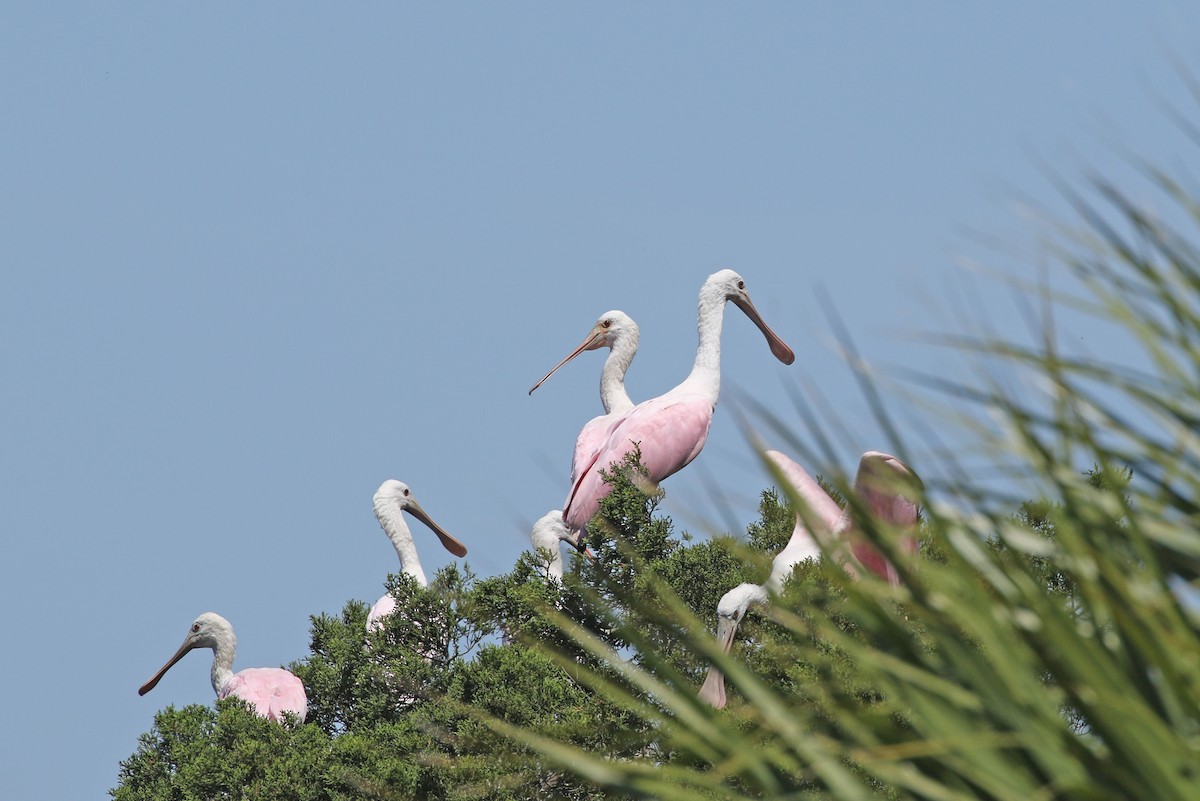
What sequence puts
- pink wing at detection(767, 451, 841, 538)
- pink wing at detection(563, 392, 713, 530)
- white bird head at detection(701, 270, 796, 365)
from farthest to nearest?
white bird head at detection(701, 270, 796, 365), pink wing at detection(563, 392, 713, 530), pink wing at detection(767, 451, 841, 538)

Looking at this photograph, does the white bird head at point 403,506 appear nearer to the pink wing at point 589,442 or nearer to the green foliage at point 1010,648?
the pink wing at point 589,442

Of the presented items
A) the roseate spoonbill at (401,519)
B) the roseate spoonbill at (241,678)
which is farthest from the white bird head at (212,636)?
the roseate spoonbill at (401,519)

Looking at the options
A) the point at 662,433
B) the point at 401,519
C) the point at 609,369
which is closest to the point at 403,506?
the point at 401,519

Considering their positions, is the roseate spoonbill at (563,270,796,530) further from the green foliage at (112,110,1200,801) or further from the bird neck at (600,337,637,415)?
the green foliage at (112,110,1200,801)

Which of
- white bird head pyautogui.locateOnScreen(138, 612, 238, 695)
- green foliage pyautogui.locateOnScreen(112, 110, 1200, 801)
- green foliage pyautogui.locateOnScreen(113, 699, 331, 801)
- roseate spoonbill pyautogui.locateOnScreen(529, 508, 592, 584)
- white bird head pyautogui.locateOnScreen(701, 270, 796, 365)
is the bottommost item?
green foliage pyautogui.locateOnScreen(112, 110, 1200, 801)

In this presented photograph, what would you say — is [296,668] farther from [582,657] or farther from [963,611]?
[963,611]

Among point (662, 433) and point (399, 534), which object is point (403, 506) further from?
point (662, 433)

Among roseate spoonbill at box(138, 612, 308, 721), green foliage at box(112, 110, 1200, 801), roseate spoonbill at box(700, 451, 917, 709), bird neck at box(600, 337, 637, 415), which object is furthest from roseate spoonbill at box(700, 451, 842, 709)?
green foliage at box(112, 110, 1200, 801)

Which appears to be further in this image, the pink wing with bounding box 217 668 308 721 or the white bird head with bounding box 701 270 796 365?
the white bird head with bounding box 701 270 796 365

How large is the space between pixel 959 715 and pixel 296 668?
37.7ft

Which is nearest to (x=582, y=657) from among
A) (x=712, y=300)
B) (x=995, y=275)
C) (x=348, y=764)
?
(x=348, y=764)

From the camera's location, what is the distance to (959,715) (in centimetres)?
155

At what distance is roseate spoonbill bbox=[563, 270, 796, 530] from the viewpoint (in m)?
13.3

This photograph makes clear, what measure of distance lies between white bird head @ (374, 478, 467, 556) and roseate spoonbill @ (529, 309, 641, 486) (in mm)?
1729
